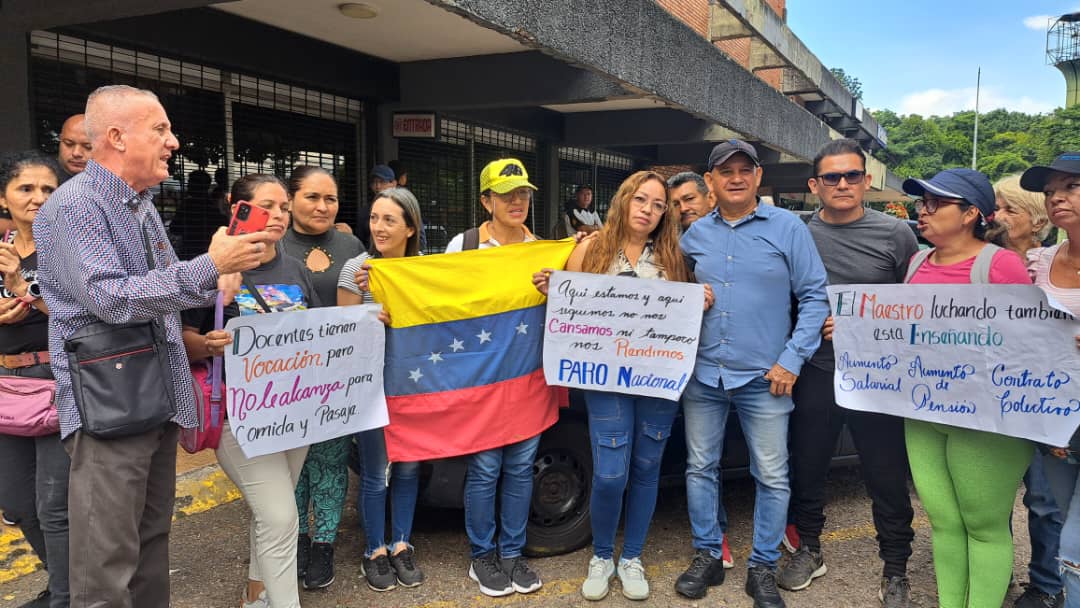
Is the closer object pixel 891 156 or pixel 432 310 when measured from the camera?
pixel 432 310

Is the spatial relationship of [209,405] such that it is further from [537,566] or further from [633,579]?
[633,579]

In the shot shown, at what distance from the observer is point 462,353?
138 inches

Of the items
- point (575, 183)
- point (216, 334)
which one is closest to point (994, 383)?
point (216, 334)

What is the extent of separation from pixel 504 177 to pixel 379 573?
2.03 m

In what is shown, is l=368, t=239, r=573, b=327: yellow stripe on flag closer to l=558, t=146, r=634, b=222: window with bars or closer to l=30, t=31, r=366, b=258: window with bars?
l=30, t=31, r=366, b=258: window with bars

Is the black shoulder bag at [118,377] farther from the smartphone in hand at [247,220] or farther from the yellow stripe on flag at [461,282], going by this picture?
the yellow stripe on flag at [461,282]

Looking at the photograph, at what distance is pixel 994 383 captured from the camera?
286 cm

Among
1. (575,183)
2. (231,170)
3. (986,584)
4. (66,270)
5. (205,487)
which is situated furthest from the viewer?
(575,183)

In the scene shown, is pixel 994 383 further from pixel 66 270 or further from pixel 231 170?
pixel 231 170

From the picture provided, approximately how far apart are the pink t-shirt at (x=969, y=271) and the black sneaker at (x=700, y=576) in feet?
5.38

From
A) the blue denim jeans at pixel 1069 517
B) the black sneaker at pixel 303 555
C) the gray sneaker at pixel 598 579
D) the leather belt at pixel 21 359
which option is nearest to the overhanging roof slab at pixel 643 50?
the leather belt at pixel 21 359

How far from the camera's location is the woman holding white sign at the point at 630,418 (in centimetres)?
337

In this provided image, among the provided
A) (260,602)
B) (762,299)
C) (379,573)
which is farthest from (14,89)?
(762,299)

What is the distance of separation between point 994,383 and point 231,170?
6818mm
